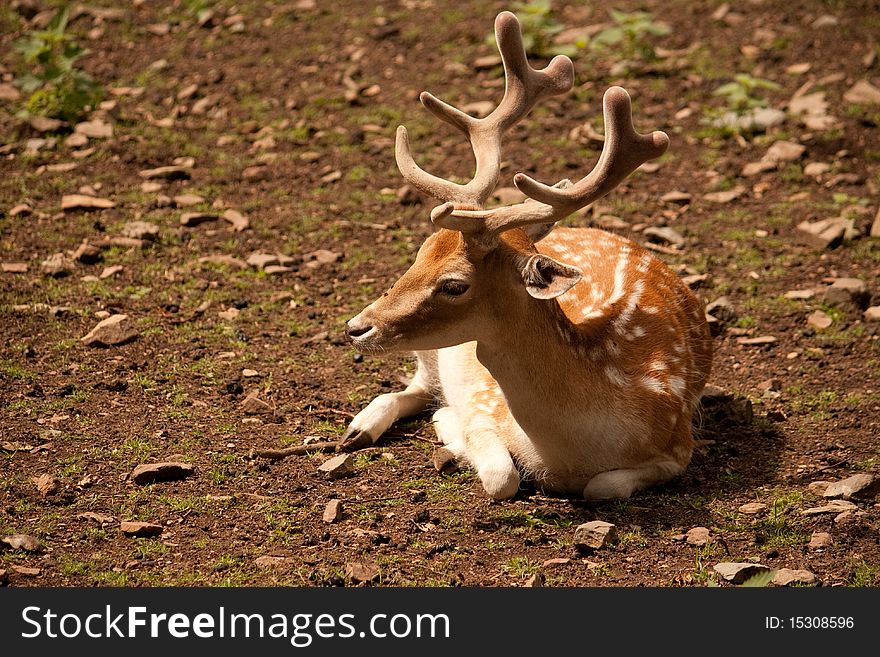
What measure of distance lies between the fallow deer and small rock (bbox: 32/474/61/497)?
1.32 m

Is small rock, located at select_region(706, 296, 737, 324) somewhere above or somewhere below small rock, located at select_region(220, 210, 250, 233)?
above

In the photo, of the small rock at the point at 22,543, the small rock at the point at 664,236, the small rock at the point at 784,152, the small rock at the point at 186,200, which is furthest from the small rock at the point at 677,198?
the small rock at the point at 22,543

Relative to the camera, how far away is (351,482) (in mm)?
5332

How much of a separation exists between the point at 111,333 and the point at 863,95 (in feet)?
19.9

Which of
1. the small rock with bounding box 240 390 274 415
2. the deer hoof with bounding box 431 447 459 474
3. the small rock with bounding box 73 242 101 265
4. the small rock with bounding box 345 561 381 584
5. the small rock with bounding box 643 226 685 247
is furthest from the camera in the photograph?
the small rock with bounding box 643 226 685 247

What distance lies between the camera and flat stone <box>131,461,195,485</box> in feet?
17.0

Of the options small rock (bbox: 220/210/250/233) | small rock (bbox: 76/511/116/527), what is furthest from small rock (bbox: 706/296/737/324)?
small rock (bbox: 76/511/116/527)

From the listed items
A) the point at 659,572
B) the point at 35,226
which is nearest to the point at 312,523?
the point at 659,572

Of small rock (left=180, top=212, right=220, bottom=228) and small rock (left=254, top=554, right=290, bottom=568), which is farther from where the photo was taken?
small rock (left=180, top=212, right=220, bottom=228)

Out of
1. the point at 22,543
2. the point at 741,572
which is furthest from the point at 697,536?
the point at 22,543

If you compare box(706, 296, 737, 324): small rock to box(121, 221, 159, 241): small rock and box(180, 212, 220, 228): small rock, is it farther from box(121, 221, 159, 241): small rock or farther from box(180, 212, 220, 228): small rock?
box(121, 221, 159, 241): small rock

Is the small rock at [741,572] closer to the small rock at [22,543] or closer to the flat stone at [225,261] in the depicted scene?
the small rock at [22,543]

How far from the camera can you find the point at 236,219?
805cm

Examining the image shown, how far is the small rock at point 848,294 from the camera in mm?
6934
